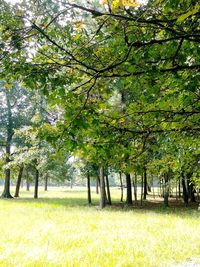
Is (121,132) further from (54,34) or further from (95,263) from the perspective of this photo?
(95,263)

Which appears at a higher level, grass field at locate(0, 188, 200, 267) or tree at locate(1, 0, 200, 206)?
tree at locate(1, 0, 200, 206)

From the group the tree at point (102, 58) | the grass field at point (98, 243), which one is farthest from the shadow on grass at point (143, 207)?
the tree at point (102, 58)

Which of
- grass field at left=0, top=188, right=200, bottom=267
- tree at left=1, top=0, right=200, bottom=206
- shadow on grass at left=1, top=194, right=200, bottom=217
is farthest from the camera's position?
shadow on grass at left=1, top=194, right=200, bottom=217

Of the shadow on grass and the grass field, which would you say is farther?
the shadow on grass

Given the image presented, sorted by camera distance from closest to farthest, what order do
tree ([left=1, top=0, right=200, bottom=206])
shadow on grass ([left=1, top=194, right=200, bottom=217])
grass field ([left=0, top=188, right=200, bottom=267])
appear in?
tree ([left=1, top=0, right=200, bottom=206]) → grass field ([left=0, top=188, right=200, bottom=267]) → shadow on grass ([left=1, top=194, right=200, bottom=217])

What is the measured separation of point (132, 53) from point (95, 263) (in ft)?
20.0

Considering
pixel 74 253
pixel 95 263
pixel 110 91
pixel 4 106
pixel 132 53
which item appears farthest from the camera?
pixel 4 106

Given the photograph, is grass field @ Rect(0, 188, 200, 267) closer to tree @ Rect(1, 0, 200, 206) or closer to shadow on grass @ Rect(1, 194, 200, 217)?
tree @ Rect(1, 0, 200, 206)

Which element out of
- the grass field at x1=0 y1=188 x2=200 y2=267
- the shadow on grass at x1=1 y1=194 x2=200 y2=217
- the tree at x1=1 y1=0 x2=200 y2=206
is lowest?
the shadow on grass at x1=1 y1=194 x2=200 y2=217

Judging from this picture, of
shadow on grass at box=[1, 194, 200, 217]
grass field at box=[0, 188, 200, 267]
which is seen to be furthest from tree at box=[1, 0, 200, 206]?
shadow on grass at box=[1, 194, 200, 217]

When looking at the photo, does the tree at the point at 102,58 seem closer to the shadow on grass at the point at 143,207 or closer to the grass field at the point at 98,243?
the grass field at the point at 98,243

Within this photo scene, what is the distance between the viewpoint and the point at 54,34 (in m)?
3.45

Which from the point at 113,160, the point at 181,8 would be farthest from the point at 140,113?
the point at 181,8

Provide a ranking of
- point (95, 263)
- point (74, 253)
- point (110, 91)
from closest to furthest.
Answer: point (110, 91) < point (95, 263) < point (74, 253)
